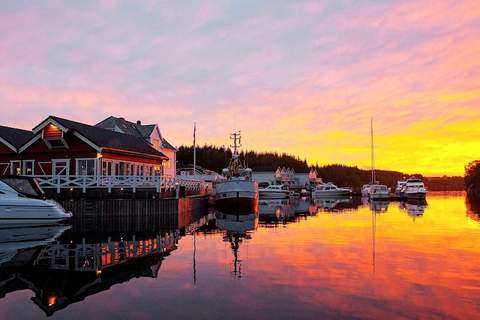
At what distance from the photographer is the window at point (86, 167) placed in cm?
3288

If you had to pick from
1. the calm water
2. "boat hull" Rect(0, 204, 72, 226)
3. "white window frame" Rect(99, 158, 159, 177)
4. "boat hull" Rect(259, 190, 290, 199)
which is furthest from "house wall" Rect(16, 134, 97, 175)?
"boat hull" Rect(259, 190, 290, 199)

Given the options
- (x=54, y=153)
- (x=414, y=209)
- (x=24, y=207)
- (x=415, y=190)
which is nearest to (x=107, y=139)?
(x=54, y=153)

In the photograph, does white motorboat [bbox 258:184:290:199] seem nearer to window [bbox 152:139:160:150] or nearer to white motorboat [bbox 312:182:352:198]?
white motorboat [bbox 312:182:352:198]

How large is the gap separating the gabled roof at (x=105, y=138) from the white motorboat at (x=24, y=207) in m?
7.58

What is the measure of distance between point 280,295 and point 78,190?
24.5 m

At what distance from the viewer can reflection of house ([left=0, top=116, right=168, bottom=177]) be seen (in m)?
32.8

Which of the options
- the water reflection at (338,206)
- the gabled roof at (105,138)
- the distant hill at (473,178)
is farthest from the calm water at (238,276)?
the distant hill at (473,178)

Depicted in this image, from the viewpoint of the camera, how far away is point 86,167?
3316 centimetres

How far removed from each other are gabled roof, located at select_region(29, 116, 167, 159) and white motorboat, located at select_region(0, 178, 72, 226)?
758cm

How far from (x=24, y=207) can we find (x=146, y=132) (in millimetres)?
28984

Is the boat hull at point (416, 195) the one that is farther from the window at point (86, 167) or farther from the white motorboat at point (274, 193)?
the window at point (86, 167)

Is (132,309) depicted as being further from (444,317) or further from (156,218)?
(156,218)

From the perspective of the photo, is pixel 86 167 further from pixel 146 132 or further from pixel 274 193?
pixel 274 193

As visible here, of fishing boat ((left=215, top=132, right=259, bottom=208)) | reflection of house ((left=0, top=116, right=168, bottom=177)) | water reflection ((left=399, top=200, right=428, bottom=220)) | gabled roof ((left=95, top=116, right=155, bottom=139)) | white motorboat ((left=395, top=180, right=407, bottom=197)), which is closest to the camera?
reflection of house ((left=0, top=116, right=168, bottom=177))
